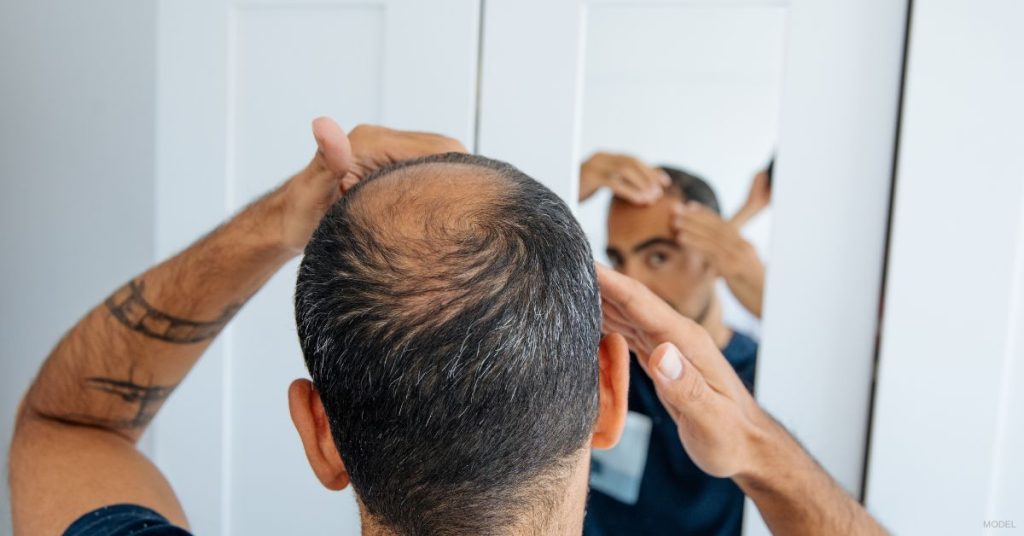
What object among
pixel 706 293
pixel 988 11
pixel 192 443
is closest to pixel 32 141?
pixel 192 443

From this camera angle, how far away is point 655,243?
3.62ft

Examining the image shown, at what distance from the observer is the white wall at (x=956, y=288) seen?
0.88 m

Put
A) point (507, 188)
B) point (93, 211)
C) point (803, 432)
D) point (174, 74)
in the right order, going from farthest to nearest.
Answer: point (93, 211), point (174, 74), point (803, 432), point (507, 188)

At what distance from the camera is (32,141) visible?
1.50 meters

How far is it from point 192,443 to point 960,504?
1.16 meters

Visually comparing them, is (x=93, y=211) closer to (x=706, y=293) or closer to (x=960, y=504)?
(x=706, y=293)

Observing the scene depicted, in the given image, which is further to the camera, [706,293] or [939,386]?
[706,293]

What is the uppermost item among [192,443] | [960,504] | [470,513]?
[470,513]

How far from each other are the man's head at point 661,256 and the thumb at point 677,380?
39cm

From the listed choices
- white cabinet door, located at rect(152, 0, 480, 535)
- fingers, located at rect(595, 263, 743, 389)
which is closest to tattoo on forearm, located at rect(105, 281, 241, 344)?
white cabinet door, located at rect(152, 0, 480, 535)

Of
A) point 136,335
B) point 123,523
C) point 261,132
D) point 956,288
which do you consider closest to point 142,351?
point 136,335

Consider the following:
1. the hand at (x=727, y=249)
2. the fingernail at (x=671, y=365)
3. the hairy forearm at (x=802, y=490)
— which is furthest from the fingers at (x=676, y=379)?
the hand at (x=727, y=249)

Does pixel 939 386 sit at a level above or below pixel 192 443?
above

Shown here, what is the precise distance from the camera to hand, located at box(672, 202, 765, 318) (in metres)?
1.03
